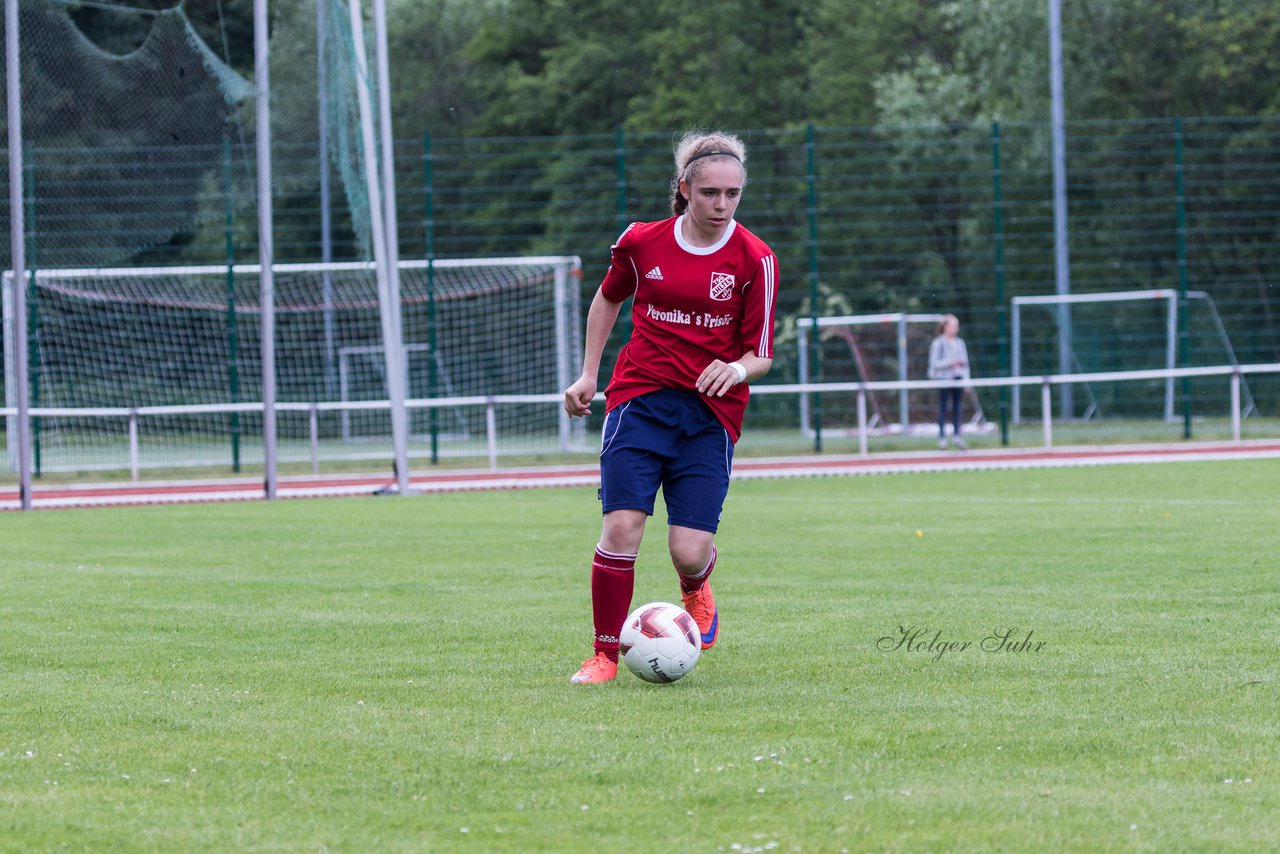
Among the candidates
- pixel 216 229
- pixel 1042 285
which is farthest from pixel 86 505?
pixel 1042 285

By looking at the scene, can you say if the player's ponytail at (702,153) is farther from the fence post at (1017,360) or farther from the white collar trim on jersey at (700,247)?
the fence post at (1017,360)

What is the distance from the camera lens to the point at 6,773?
4.40 meters

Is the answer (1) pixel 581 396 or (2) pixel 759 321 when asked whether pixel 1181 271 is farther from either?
(1) pixel 581 396

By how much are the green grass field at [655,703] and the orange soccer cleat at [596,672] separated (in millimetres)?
142

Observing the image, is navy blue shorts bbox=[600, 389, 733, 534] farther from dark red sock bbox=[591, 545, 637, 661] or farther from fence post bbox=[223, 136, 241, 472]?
fence post bbox=[223, 136, 241, 472]

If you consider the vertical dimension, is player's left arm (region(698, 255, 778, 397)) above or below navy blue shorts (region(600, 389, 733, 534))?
above

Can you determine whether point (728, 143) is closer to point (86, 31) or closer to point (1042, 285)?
point (86, 31)

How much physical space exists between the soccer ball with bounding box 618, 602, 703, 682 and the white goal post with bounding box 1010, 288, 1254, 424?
840 inches

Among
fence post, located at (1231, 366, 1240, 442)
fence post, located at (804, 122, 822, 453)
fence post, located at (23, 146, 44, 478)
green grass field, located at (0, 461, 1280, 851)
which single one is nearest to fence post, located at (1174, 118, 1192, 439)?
fence post, located at (1231, 366, 1240, 442)

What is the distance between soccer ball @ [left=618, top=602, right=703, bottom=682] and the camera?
222 inches

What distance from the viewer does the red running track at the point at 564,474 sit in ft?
58.0

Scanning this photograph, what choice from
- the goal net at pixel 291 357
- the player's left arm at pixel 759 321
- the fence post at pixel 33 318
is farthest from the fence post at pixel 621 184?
the player's left arm at pixel 759 321

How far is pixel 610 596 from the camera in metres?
5.96

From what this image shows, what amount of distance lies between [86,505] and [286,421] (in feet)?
32.0
